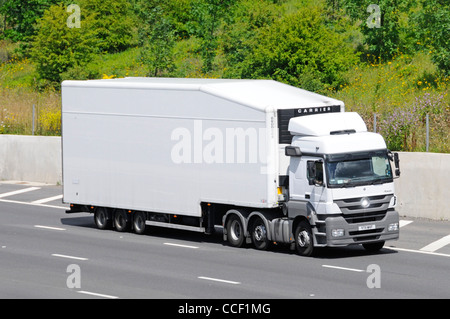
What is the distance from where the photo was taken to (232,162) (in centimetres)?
2219

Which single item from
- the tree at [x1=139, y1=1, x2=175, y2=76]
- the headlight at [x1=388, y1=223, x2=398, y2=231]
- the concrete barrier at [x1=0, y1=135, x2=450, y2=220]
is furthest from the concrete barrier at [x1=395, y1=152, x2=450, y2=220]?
the tree at [x1=139, y1=1, x2=175, y2=76]

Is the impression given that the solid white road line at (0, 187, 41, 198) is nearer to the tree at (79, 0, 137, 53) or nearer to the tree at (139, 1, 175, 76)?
the tree at (139, 1, 175, 76)

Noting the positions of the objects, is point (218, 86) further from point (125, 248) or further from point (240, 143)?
point (125, 248)

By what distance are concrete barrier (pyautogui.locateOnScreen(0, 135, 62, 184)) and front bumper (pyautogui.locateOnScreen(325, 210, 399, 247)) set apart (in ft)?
57.5

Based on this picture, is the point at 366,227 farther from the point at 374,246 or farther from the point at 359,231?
the point at 374,246

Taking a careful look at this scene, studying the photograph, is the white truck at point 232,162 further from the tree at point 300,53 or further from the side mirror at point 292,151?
the tree at point 300,53

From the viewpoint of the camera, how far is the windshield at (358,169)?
2089 centimetres

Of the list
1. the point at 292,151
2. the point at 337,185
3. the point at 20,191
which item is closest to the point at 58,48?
the point at 20,191

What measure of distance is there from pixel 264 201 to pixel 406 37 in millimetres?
23321

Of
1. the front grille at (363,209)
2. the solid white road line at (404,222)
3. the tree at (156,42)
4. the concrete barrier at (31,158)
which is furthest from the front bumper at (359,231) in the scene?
the tree at (156,42)

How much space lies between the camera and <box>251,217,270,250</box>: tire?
72.9 ft

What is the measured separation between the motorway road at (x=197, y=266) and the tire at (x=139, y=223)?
0.78 ft

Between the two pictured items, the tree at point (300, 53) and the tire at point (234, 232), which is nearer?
the tire at point (234, 232)

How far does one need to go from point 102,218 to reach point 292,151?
692cm
